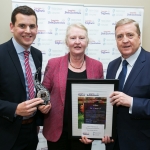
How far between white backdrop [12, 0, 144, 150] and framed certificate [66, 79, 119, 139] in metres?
1.89

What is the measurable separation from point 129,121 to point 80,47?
2.85ft

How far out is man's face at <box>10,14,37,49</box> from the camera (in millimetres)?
1846

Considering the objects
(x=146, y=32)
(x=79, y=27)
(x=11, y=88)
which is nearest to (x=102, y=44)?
(x=146, y=32)

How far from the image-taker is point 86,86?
1708mm

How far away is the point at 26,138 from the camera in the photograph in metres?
1.93

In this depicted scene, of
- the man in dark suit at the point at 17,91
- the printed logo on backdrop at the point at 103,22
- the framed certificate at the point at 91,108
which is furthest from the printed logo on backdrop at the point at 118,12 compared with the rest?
the framed certificate at the point at 91,108

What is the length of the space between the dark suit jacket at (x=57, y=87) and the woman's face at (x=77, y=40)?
0.47 ft

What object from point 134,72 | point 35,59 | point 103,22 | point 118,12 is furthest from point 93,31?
point 134,72

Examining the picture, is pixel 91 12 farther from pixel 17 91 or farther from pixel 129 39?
pixel 17 91

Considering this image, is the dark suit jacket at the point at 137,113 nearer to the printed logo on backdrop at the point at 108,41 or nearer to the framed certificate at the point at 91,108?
the framed certificate at the point at 91,108

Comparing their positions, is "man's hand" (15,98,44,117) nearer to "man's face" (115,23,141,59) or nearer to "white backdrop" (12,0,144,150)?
"man's face" (115,23,141,59)

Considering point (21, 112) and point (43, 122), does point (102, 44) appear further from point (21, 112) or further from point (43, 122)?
point (21, 112)

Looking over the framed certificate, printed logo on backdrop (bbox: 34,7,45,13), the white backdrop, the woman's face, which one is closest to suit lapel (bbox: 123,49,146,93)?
the framed certificate

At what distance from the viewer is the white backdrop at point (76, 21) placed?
11.3 feet
